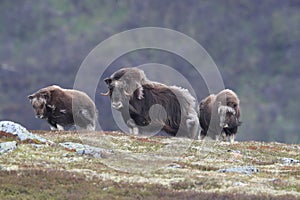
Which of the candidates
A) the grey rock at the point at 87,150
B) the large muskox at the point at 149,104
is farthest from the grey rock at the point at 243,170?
the large muskox at the point at 149,104

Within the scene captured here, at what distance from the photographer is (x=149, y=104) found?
3053 cm

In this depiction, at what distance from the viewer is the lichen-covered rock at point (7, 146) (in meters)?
24.4

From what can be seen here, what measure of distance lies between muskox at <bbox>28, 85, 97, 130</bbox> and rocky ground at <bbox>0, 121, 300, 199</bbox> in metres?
2.10

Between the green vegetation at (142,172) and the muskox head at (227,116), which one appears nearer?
the green vegetation at (142,172)

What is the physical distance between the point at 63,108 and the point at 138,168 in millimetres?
10011

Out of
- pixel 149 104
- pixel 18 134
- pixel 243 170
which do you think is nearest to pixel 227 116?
pixel 149 104

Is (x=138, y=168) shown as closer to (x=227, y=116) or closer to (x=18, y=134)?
(x=18, y=134)

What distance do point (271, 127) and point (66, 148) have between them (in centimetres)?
14759

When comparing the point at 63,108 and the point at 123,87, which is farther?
the point at 63,108

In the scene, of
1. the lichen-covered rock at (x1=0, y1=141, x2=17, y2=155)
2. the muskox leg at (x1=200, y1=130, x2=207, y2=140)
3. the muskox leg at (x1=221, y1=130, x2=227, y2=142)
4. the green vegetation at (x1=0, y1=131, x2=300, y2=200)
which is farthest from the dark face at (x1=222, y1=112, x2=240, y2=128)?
the lichen-covered rock at (x1=0, y1=141, x2=17, y2=155)

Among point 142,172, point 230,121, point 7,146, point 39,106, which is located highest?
point 230,121

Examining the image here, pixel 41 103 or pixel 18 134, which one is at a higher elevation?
pixel 41 103

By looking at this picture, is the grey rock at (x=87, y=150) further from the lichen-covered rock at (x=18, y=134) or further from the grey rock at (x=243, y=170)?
the grey rock at (x=243, y=170)

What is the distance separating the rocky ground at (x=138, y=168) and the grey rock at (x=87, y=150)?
1.2 inches
